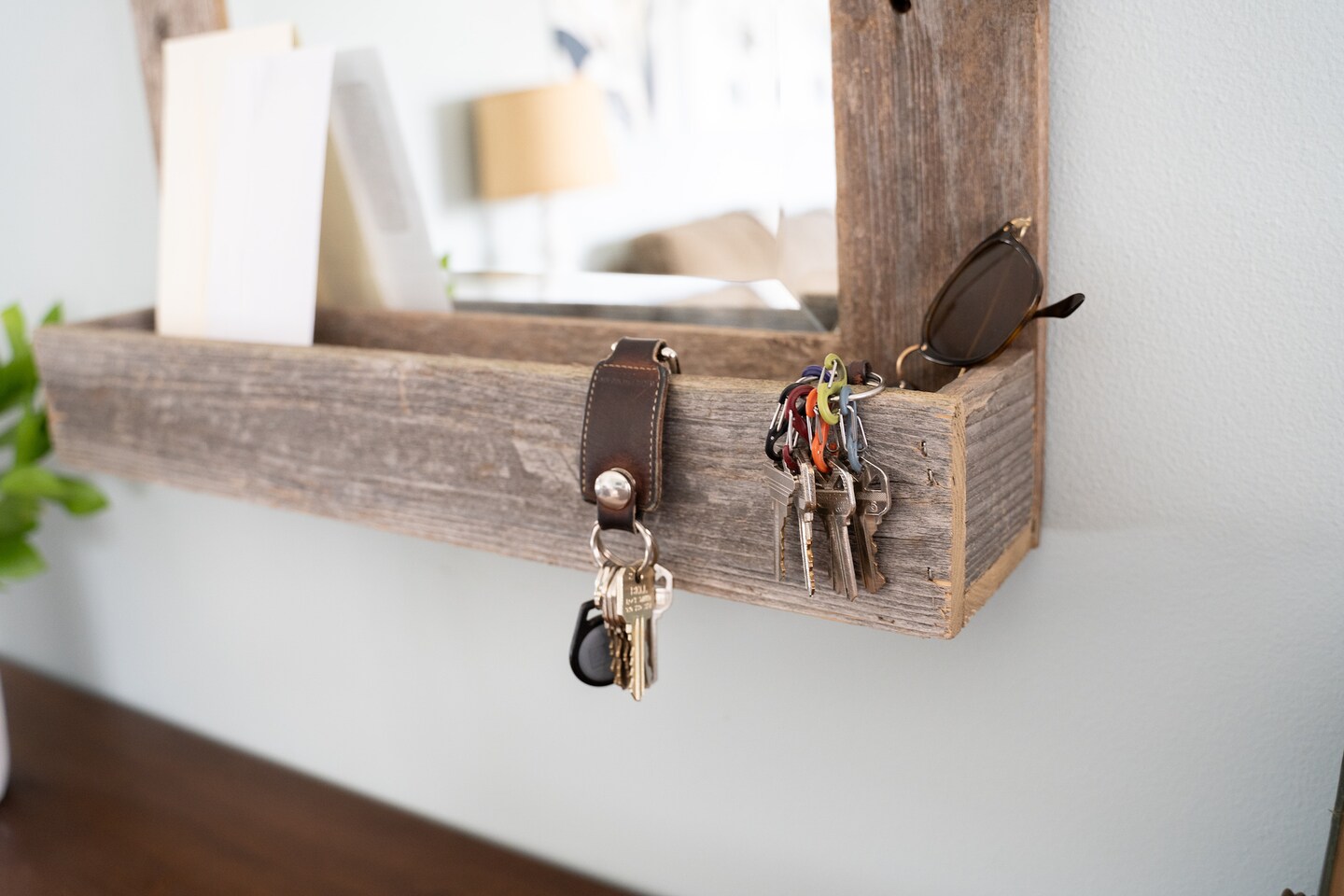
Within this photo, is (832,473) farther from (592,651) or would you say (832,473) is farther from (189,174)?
(189,174)

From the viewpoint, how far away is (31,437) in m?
1.04

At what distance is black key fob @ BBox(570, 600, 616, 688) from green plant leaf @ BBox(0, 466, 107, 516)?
0.71m

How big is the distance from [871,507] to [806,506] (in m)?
0.03

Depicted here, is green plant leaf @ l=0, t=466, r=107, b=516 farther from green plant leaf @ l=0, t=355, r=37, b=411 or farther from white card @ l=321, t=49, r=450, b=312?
white card @ l=321, t=49, r=450, b=312

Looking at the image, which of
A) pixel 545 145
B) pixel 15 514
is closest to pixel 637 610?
pixel 545 145

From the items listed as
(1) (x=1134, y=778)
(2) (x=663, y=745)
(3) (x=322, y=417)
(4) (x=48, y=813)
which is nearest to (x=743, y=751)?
(2) (x=663, y=745)

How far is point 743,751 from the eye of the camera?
2.56 feet

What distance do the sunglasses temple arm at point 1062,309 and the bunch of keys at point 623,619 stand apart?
24 centimetres

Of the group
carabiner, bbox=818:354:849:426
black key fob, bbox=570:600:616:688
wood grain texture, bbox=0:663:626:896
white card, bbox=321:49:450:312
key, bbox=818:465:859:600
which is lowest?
wood grain texture, bbox=0:663:626:896

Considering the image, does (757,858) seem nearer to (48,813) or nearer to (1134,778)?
(1134,778)

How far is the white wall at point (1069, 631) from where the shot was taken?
534mm

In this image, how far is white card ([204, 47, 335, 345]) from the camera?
2.51ft

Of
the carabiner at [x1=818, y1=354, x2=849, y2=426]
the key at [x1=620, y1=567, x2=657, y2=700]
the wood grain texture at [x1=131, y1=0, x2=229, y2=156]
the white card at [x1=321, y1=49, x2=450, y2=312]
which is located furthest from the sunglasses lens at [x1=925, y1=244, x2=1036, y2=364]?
the wood grain texture at [x1=131, y1=0, x2=229, y2=156]

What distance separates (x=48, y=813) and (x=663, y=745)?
0.65m
